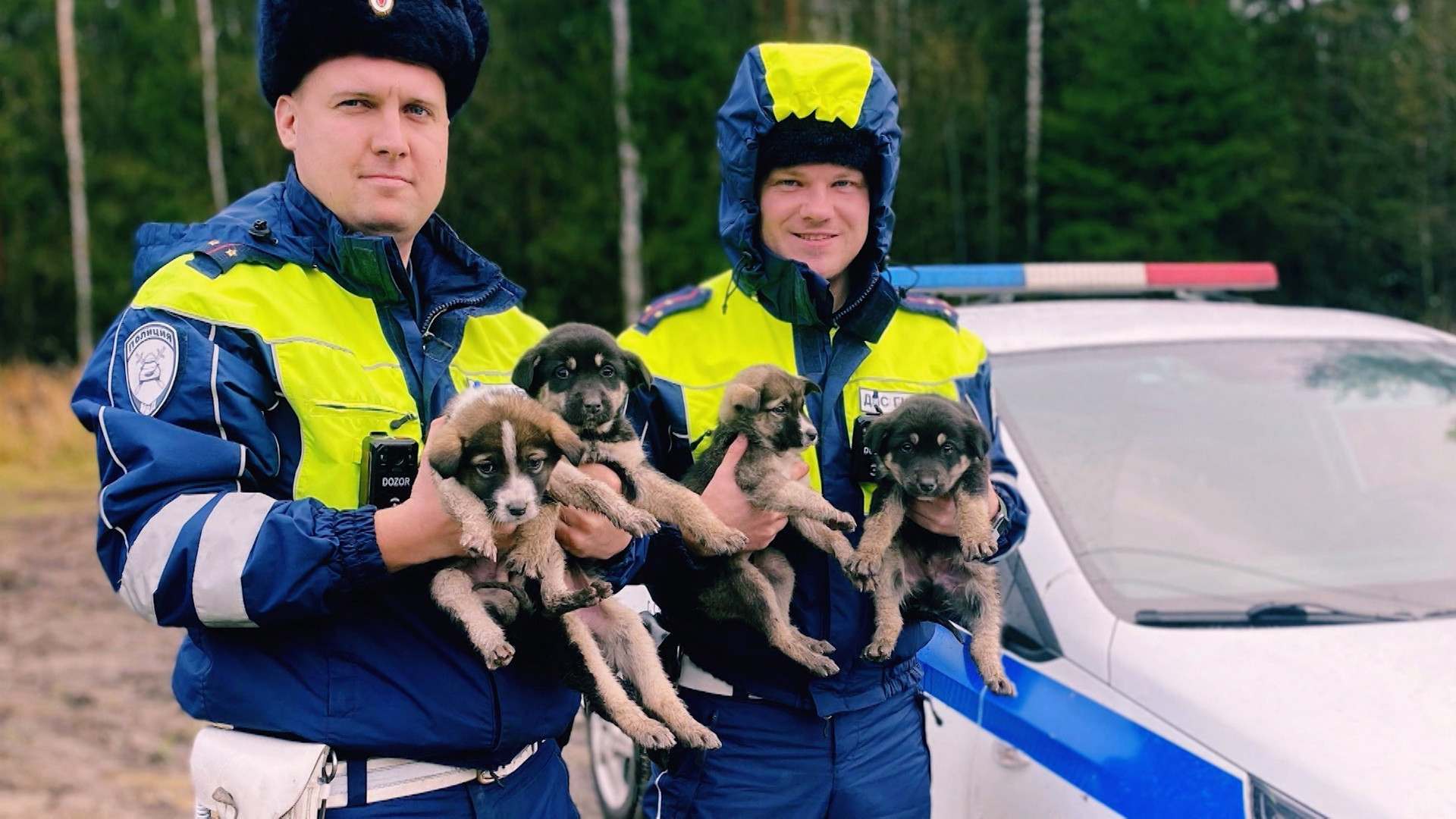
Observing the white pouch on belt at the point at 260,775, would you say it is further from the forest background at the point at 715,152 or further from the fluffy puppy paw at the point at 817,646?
the forest background at the point at 715,152

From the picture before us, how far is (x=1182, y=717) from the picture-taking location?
302 centimetres

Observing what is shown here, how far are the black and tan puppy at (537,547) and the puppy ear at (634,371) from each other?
315 mm

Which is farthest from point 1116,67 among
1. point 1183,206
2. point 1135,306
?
point 1135,306

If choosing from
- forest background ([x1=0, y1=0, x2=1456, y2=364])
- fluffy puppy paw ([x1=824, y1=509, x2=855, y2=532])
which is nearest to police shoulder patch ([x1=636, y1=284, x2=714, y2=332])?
fluffy puppy paw ([x1=824, y1=509, x2=855, y2=532])

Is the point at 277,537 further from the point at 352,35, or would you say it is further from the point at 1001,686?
the point at 1001,686

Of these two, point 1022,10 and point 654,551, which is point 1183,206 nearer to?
point 1022,10

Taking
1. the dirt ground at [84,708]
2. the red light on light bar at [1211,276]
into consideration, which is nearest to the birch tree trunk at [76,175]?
the dirt ground at [84,708]

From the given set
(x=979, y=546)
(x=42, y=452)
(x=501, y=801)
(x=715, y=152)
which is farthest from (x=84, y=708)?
(x=715, y=152)

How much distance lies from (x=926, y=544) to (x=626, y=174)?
23.3 m

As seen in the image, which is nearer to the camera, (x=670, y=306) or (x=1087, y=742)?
(x=1087, y=742)

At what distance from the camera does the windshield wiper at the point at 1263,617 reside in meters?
3.39

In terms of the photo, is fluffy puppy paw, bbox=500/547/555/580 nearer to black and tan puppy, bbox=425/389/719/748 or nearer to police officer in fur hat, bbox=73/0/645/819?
black and tan puppy, bbox=425/389/719/748

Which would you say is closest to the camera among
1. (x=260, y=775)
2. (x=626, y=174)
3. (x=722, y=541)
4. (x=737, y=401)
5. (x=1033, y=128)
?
(x=260, y=775)

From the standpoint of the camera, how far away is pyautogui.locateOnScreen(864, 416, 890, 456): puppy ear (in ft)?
10.1
